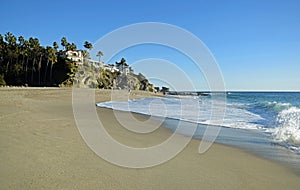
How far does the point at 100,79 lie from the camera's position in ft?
212

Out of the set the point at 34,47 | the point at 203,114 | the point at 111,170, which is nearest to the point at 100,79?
the point at 34,47

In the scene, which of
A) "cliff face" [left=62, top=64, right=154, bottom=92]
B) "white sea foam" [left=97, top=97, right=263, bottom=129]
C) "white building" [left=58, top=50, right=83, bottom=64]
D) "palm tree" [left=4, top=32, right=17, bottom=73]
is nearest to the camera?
"white sea foam" [left=97, top=97, right=263, bottom=129]

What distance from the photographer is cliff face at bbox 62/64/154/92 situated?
189ft

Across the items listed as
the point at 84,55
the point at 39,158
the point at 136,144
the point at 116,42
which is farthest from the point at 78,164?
the point at 84,55

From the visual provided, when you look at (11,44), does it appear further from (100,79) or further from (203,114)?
(203,114)

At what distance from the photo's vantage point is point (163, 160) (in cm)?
507

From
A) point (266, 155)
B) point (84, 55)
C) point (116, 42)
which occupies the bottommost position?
point (266, 155)

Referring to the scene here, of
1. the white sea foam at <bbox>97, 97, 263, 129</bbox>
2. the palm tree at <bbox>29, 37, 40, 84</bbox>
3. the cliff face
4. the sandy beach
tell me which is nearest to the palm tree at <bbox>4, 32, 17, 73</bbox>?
the palm tree at <bbox>29, 37, 40, 84</bbox>

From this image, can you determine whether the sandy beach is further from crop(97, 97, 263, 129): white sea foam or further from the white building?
the white building

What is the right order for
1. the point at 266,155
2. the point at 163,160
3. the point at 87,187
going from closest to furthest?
the point at 87,187 → the point at 163,160 → the point at 266,155

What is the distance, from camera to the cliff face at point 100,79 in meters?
57.5

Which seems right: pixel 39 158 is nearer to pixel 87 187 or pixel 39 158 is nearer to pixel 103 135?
pixel 87 187

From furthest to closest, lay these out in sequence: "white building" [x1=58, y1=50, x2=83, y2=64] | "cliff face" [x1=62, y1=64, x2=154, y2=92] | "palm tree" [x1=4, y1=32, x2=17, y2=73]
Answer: "white building" [x1=58, y1=50, x2=83, y2=64] → "cliff face" [x1=62, y1=64, x2=154, y2=92] → "palm tree" [x1=4, y1=32, x2=17, y2=73]

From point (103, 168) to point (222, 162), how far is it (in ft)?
8.42
